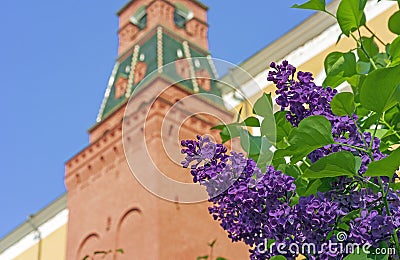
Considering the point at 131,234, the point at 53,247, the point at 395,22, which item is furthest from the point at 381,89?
the point at 53,247

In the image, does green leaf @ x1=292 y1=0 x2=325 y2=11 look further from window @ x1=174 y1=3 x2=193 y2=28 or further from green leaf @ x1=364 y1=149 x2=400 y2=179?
window @ x1=174 y1=3 x2=193 y2=28

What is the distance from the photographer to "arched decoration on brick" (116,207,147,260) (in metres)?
8.40

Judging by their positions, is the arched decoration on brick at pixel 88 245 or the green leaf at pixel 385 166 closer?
the green leaf at pixel 385 166

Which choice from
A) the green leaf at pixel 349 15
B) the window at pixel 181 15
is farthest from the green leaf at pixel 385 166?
the window at pixel 181 15

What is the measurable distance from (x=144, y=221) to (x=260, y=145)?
7.27 meters

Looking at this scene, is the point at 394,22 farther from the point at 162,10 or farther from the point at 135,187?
the point at 162,10

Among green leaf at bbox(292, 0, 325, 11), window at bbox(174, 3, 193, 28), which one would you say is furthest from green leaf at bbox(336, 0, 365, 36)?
window at bbox(174, 3, 193, 28)

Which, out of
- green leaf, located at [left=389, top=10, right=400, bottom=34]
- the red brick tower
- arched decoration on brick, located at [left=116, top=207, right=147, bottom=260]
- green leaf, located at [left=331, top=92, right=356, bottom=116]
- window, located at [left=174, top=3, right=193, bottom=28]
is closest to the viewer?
green leaf, located at [left=331, top=92, right=356, bottom=116]

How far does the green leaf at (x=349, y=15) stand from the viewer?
4.22 ft

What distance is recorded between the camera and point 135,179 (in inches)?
350

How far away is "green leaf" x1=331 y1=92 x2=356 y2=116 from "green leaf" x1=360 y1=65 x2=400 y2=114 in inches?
1.7

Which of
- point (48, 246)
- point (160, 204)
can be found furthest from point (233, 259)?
point (48, 246)

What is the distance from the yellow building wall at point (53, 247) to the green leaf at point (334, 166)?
1184 centimetres

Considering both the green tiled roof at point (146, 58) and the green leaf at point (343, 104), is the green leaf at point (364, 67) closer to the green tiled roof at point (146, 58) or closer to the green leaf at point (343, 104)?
the green leaf at point (343, 104)
